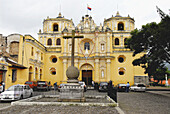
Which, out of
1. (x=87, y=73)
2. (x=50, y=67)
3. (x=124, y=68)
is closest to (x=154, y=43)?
(x=124, y=68)

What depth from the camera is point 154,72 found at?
20.9 m

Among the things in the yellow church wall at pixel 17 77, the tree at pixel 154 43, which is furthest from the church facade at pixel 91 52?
the tree at pixel 154 43

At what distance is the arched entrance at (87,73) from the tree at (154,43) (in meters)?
13.6

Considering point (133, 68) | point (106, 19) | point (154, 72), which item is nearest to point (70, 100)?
point (154, 72)

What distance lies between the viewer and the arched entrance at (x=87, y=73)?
1382 inches

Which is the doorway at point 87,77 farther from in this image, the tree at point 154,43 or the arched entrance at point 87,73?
the tree at point 154,43

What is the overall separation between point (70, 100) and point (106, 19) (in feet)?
97.4

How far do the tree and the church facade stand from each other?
1148cm

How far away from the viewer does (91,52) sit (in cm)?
3356

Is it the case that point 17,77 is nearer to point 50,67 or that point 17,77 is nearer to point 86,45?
point 50,67

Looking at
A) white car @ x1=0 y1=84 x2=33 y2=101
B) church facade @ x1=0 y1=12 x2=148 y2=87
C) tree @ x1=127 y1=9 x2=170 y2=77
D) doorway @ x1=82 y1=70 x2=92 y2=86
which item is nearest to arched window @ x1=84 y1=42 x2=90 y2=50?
church facade @ x1=0 y1=12 x2=148 y2=87

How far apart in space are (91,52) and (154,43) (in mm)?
15997

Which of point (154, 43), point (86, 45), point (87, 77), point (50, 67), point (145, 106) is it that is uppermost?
point (86, 45)

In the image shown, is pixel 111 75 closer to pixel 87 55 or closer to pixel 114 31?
pixel 87 55
